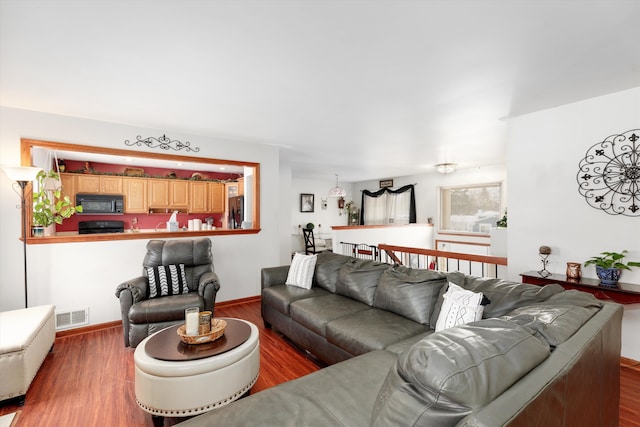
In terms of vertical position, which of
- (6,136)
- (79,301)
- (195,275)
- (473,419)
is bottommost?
(79,301)

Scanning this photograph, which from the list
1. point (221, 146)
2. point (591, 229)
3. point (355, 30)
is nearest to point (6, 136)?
point (221, 146)

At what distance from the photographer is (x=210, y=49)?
6.43 feet

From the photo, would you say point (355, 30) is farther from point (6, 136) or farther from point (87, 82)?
point (6, 136)

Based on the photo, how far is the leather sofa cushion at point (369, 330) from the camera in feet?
6.66

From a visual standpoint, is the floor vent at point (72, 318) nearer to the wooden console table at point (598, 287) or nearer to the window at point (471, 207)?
the wooden console table at point (598, 287)

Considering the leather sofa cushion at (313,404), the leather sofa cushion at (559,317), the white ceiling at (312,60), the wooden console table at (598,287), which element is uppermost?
the white ceiling at (312,60)

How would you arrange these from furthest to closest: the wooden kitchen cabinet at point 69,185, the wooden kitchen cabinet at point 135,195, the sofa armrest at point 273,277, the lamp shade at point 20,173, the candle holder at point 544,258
Answer: 1. the wooden kitchen cabinet at point 135,195
2. the wooden kitchen cabinet at point 69,185
3. the sofa armrest at point 273,277
4. the candle holder at point 544,258
5. the lamp shade at point 20,173

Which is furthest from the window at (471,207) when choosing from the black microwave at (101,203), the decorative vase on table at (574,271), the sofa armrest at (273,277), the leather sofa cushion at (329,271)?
the black microwave at (101,203)

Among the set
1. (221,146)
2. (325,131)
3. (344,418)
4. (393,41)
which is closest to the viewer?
(344,418)

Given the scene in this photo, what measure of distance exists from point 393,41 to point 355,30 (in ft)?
0.92

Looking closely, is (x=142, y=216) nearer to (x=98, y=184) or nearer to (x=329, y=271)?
(x=98, y=184)

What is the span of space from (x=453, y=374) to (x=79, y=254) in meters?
4.09

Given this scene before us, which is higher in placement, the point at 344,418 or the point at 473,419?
the point at 473,419

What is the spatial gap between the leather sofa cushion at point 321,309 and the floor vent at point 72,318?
2.49 metres
